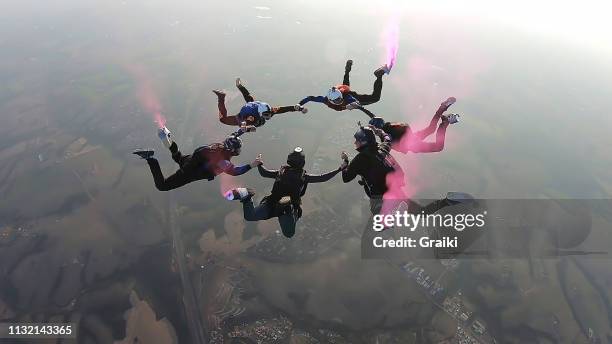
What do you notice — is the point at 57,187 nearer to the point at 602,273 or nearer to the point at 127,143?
the point at 127,143

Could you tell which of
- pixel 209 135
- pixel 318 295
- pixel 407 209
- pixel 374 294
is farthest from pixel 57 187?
pixel 407 209

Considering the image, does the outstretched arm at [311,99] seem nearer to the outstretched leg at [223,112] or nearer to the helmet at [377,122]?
the helmet at [377,122]

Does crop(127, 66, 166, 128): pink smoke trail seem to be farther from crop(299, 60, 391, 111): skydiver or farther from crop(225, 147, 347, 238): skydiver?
crop(225, 147, 347, 238): skydiver

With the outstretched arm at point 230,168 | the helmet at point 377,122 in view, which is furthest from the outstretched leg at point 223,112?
the helmet at point 377,122

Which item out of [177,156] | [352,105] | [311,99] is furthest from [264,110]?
[177,156]

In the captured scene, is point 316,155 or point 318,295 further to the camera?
point 316,155

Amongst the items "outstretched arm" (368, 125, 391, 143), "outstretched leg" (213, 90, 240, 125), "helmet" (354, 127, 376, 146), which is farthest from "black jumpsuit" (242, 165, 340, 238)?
"outstretched leg" (213, 90, 240, 125)

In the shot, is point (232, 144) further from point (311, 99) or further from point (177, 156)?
point (311, 99)

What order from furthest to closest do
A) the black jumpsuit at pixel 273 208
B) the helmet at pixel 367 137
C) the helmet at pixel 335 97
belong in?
the helmet at pixel 335 97 → the black jumpsuit at pixel 273 208 → the helmet at pixel 367 137
